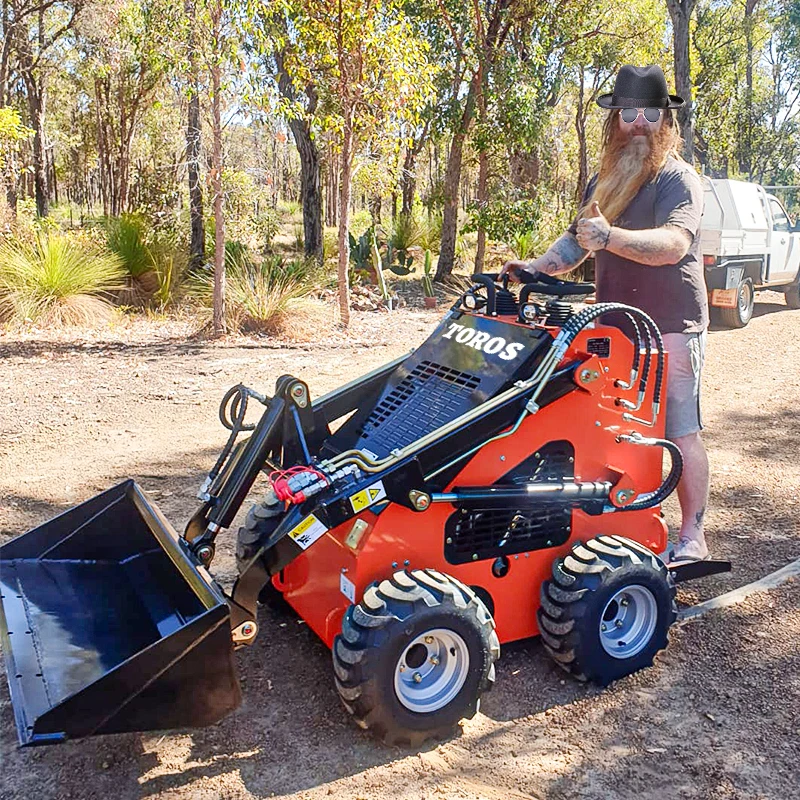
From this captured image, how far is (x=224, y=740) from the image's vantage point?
9.14 feet

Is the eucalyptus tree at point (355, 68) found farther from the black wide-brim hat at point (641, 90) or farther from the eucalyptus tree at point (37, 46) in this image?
the eucalyptus tree at point (37, 46)

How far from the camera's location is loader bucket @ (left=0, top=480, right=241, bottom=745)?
234 centimetres

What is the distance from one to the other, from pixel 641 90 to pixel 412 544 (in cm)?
204

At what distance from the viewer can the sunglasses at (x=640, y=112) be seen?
3.49m

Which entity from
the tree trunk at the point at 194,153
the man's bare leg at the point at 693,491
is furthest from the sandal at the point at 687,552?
the tree trunk at the point at 194,153

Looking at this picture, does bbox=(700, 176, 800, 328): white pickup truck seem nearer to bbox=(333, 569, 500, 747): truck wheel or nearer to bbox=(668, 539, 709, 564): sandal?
bbox=(668, 539, 709, 564): sandal

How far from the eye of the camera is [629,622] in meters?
3.26

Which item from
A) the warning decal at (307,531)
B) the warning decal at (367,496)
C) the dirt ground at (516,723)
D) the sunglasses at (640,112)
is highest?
the sunglasses at (640,112)

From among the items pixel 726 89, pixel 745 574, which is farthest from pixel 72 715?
pixel 726 89

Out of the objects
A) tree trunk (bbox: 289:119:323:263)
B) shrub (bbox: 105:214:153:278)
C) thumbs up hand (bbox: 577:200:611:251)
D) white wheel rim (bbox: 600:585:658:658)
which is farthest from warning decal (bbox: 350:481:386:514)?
tree trunk (bbox: 289:119:323:263)

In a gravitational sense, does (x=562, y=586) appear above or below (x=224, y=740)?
above

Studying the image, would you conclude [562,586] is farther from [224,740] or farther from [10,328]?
[10,328]

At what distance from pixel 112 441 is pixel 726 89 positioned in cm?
3207

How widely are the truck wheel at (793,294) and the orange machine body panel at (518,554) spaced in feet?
36.6
